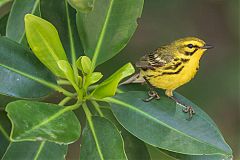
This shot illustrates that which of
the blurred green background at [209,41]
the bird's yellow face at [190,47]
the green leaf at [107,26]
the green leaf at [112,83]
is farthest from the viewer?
the blurred green background at [209,41]

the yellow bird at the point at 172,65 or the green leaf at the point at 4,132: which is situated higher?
the yellow bird at the point at 172,65

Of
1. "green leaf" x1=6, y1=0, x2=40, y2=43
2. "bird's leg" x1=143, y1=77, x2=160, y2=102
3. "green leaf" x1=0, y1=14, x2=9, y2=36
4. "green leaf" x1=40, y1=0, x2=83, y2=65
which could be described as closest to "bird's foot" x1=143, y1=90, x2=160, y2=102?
"bird's leg" x1=143, y1=77, x2=160, y2=102

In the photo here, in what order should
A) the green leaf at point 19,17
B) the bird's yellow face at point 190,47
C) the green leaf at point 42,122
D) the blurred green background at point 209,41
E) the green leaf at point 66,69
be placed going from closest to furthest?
1. the green leaf at point 42,122
2. the green leaf at point 66,69
3. the green leaf at point 19,17
4. the bird's yellow face at point 190,47
5. the blurred green background at point 209,41

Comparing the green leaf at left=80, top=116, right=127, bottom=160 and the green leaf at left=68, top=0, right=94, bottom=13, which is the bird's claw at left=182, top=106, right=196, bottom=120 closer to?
the green leaf at left=80, top=116, right=127, bottom=160

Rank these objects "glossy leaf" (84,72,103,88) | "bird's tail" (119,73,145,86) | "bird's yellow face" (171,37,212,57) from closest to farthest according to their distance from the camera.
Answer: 1. "glossy leaf" (84,72,103,88)
2. "bird's tail" (119,73,145,86)
3. "bird's yellow face" (171,37,212,57)

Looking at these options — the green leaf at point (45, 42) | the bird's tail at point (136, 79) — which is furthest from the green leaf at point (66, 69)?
the bird's tail at point (136, 79)

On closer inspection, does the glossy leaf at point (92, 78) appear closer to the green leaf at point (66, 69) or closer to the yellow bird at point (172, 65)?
the green leaf at point (66, 69)

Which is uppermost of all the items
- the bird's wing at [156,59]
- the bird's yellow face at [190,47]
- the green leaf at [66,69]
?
the green leaf at [66,69]

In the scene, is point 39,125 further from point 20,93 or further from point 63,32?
point 63,32
